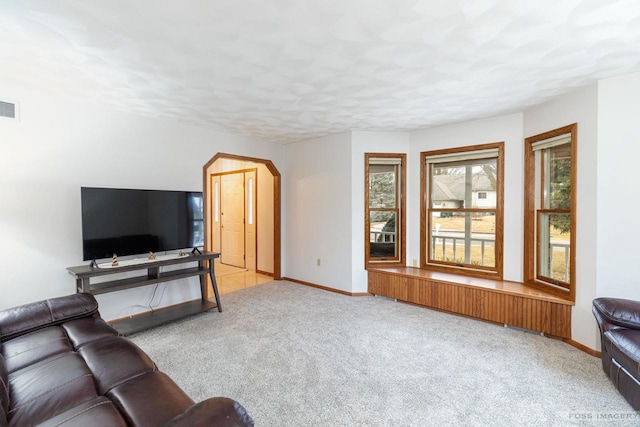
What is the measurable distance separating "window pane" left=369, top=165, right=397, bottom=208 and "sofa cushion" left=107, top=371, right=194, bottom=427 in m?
3.60

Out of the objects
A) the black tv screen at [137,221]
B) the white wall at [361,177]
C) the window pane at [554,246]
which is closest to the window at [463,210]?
the white wall at [361,177]

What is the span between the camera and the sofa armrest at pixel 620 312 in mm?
2074

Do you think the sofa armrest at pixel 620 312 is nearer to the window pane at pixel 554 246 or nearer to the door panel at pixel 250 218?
the window pane at pixel 554 246

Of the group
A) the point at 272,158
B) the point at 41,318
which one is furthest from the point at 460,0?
the point at 272,158

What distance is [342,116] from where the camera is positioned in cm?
365

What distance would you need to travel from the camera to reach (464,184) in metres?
4.04

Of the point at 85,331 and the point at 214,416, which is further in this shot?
the point at 85,331

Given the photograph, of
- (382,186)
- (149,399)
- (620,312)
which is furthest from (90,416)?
(382,186)

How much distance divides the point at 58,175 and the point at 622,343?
195 inches

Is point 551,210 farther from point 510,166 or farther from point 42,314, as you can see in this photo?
point 42,314

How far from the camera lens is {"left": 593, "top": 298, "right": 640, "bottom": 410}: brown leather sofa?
187 centimetres

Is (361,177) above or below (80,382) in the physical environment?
above

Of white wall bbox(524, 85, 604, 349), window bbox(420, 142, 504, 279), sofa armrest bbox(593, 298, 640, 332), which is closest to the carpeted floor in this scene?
white wall bbox(524, 85, 604, 349)

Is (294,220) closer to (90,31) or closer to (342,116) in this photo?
(342,116)
